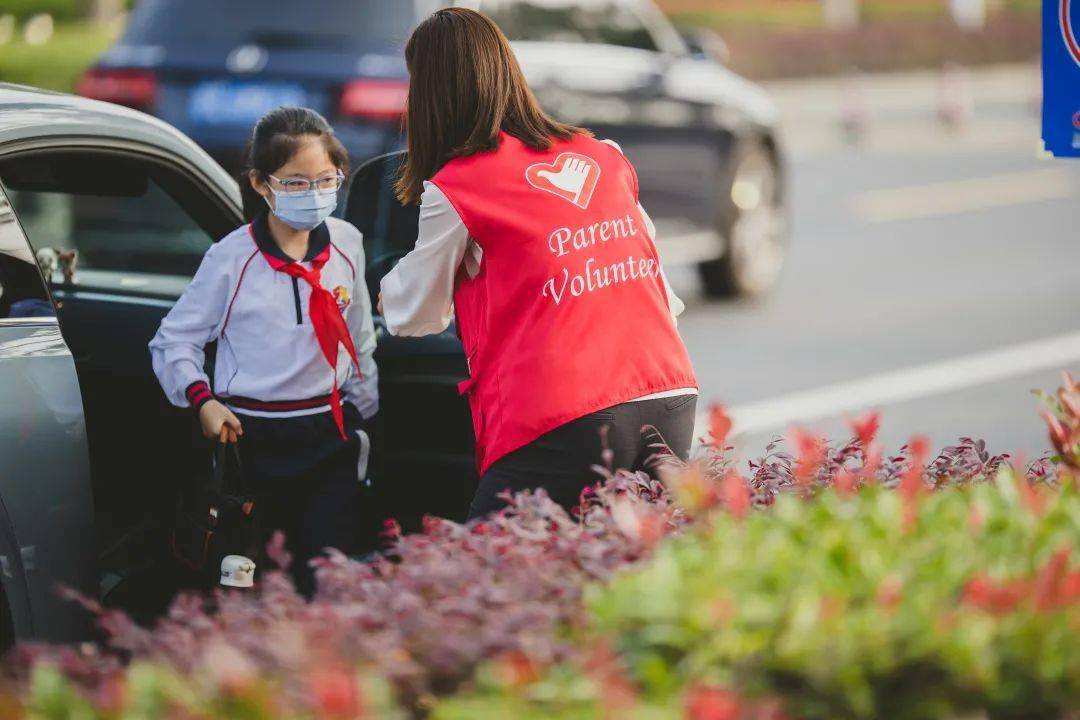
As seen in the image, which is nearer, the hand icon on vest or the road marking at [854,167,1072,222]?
the hand icon on vest

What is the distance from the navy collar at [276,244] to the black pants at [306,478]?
374 mm

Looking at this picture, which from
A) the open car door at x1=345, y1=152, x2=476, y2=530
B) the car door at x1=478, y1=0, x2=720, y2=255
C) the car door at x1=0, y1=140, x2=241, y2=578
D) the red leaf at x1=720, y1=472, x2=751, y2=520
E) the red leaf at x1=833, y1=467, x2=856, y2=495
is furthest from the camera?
the car door at x1=478, y1=0, x2=720, y2=255

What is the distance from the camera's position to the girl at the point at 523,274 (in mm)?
3471

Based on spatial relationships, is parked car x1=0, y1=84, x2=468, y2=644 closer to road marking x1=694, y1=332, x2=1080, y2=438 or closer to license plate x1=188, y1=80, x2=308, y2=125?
→ road marking x1=694, y1=332, x2=1080, y2=438

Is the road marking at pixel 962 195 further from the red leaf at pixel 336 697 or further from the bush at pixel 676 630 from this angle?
the red leaf at pixel 336 697

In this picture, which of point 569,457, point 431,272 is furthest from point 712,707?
point 431,272

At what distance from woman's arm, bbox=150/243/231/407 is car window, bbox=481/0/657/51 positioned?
5645 millimetres

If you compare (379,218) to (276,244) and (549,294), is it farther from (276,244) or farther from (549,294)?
(549,294)

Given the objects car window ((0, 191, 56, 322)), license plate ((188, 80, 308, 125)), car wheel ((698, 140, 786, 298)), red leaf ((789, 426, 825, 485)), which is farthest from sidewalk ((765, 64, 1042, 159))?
→ red leaf ((789, 426, 825, 485))

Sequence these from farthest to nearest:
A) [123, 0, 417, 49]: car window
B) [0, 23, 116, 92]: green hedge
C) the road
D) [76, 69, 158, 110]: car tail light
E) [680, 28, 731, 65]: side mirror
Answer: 1. [0, 23, 116, 92]: green hedge
2. [680, 28, 731, 65]: side mirror
3. [76, 69, 158, 110]: car tail light
4. [123, 0, 417, 49]: car window
5. the road

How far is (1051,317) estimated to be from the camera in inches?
429

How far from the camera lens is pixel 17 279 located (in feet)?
12.0

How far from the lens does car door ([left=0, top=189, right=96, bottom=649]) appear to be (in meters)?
3.46

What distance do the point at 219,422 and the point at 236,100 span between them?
5.71 m
